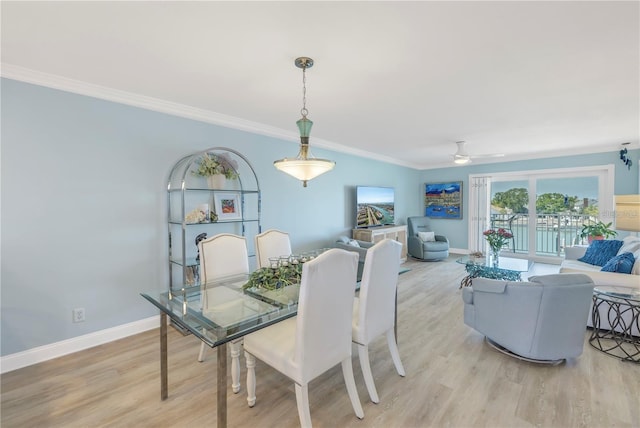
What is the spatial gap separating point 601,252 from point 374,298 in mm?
4094

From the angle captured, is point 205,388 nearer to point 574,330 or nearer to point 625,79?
point 574,330

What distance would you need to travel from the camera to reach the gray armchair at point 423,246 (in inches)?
242

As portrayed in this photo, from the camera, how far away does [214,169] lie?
3176 millimetres

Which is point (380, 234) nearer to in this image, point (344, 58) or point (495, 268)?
point (495, 268)

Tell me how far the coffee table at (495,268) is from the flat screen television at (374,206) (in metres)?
1.89

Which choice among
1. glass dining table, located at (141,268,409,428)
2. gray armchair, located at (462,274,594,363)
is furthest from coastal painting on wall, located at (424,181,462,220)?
glass dining table, located at (141,268,409,428)

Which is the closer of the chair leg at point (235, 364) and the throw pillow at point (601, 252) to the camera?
the chair leg at point (235, 364)

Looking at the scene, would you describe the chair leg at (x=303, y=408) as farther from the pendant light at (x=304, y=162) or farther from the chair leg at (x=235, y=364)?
the pendant light at (x=304, y=162)

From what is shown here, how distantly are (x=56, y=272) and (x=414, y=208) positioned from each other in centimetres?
703

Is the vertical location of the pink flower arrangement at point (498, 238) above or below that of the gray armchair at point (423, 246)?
above

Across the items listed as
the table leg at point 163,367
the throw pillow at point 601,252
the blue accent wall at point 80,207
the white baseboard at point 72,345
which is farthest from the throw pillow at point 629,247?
the white baseboard at point 72,345

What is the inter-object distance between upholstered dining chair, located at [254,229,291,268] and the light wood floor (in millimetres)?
950

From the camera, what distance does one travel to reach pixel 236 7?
1.52 m

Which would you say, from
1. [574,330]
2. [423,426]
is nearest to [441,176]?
[574,330]
